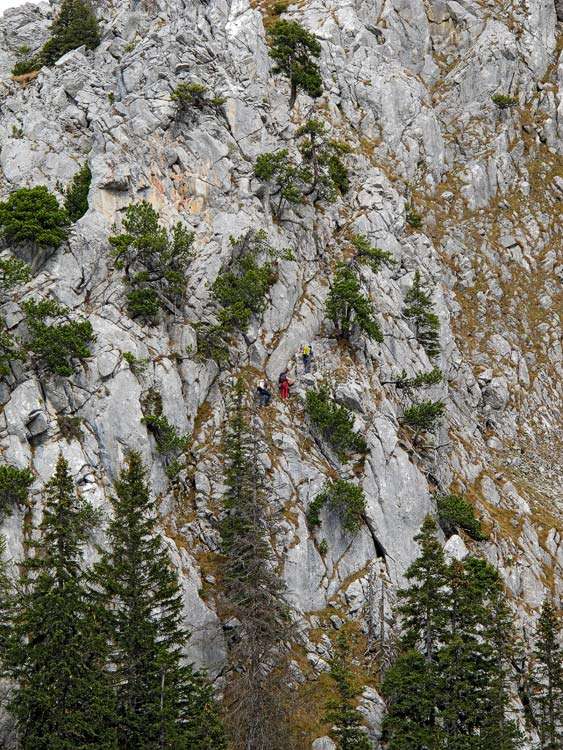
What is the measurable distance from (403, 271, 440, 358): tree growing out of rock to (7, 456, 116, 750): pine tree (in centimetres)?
3627

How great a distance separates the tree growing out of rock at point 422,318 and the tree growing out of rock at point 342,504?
1954 centimetres

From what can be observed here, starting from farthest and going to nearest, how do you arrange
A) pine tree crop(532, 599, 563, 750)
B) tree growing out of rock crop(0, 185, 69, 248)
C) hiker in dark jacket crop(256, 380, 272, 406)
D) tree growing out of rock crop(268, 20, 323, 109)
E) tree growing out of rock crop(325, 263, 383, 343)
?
tree growing out of rock crop(268, 20, 323, 109) → tree growing out of rock crop(325, 263, 383, 343) → hiker in dark jacket crop(256, 380, 272, 406) → tree growing out of rock crop(0, 185, 69, 248) → pine tree crop(532, 599, 563, 750)

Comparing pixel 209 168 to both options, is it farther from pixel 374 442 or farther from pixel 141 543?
pixel 141 543

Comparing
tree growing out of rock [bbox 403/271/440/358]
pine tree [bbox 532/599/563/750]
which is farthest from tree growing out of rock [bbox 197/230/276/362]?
pine tree [bbox 532/599/563/750]

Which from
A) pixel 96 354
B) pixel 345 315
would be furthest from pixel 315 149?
pixel 96 354

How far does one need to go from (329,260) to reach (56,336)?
24.3 meters

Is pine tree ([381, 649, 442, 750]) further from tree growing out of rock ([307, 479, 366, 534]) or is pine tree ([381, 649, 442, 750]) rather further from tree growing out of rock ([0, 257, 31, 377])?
tree growing out of rock ([0, 257, 31, 377])

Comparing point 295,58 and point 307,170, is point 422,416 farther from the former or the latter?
point 295,58

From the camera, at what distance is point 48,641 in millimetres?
29141

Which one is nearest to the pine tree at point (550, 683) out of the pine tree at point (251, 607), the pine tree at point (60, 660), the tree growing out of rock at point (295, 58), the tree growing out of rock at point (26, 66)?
the pine tree at point (251, 607)

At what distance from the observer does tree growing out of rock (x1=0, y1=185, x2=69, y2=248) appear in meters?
45.5

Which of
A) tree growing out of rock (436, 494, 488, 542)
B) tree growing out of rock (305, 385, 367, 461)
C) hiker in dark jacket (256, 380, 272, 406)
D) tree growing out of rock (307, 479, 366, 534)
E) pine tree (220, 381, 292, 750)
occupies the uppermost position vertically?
hiker in dark jacket (256, 380, 272, 406)

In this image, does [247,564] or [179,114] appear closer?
[247,564]

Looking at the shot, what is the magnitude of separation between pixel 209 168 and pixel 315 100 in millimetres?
19448
